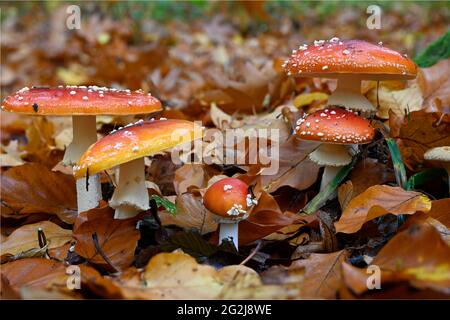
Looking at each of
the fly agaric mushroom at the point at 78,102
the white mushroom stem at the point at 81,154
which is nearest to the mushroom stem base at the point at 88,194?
the white mushroom stem at the point at 81,154

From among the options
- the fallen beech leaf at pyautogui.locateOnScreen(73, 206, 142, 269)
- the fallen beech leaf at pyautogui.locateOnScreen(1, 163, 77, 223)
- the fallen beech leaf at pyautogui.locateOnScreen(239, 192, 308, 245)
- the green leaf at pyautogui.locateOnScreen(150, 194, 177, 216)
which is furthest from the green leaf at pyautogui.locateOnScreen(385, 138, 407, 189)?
the fallen beech leaf at pyautogui.locateOnScreen(1, 163, 77, 223)

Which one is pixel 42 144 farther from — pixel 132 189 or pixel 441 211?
pixel 441 211

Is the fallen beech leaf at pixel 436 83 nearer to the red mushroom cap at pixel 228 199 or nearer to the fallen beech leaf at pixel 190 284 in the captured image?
the red mushroom cap at pixel 228 199

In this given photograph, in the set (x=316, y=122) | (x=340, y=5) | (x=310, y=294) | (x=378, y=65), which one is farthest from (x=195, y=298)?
(x=340, y=5)

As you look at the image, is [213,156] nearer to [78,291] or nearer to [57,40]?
[78,291]

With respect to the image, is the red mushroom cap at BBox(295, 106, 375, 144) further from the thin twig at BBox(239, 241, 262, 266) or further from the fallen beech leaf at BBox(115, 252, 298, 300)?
the fallen beech leaf at BBox(115, 252, 298, 300)
